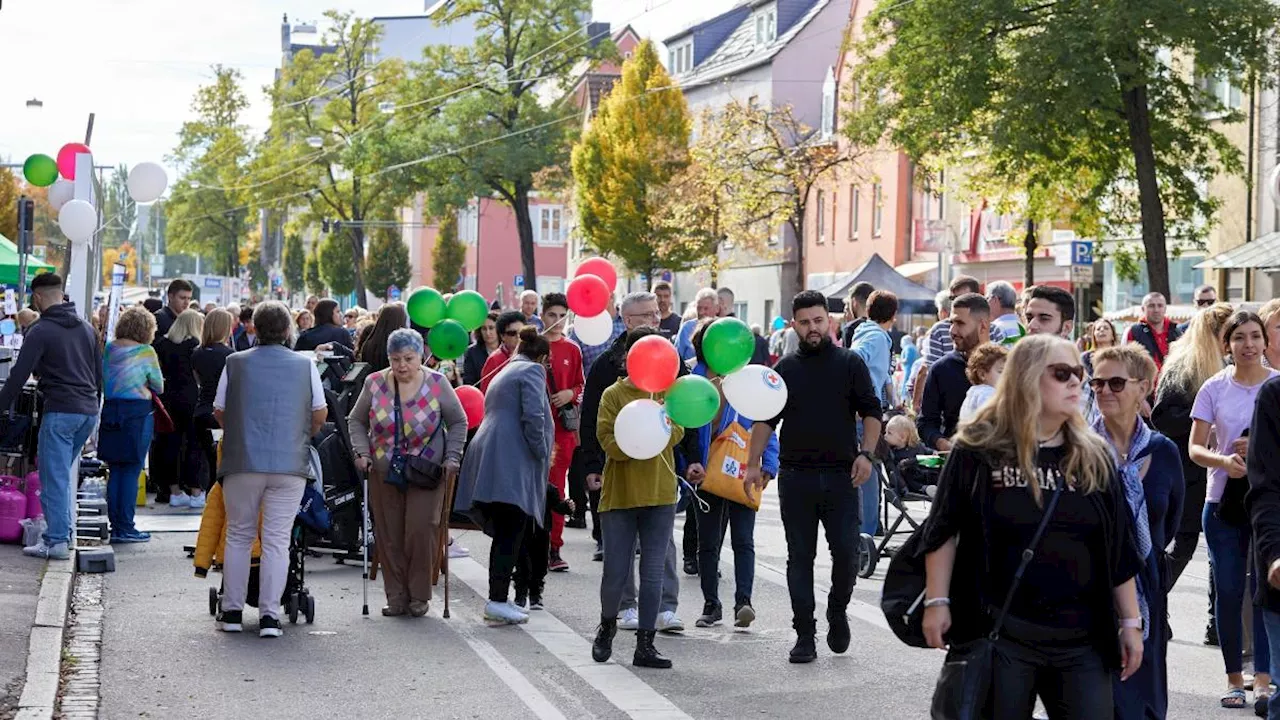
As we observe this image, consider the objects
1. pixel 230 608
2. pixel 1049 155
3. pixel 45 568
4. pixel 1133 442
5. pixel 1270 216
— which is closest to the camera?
pixel 1133 442

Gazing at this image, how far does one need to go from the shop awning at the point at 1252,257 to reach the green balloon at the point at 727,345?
82.9 feet

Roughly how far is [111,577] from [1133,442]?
7.98 metres

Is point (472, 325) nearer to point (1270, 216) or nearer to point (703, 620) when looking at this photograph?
point (703, 620)

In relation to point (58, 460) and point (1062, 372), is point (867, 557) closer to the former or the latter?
point (58, 460)

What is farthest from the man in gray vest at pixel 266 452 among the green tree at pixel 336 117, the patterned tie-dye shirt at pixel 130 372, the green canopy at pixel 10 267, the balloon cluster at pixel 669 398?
the green tree at pixel 336 117

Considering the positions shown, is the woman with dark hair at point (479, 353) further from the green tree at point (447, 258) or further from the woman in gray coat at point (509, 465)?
the green tree at point (447, 258)

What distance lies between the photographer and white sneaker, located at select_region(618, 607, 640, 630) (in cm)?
1064

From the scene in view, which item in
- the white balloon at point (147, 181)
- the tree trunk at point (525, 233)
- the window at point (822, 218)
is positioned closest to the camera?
the white balloon at point (147, 181)

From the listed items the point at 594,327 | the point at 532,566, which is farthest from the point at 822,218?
the point at 532,566

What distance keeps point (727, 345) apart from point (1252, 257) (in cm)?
2672

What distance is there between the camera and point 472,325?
551 inches

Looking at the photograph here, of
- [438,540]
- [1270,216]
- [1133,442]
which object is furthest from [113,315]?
[1270,216]

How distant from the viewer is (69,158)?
1872 centimetres

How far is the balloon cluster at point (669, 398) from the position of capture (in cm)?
934
